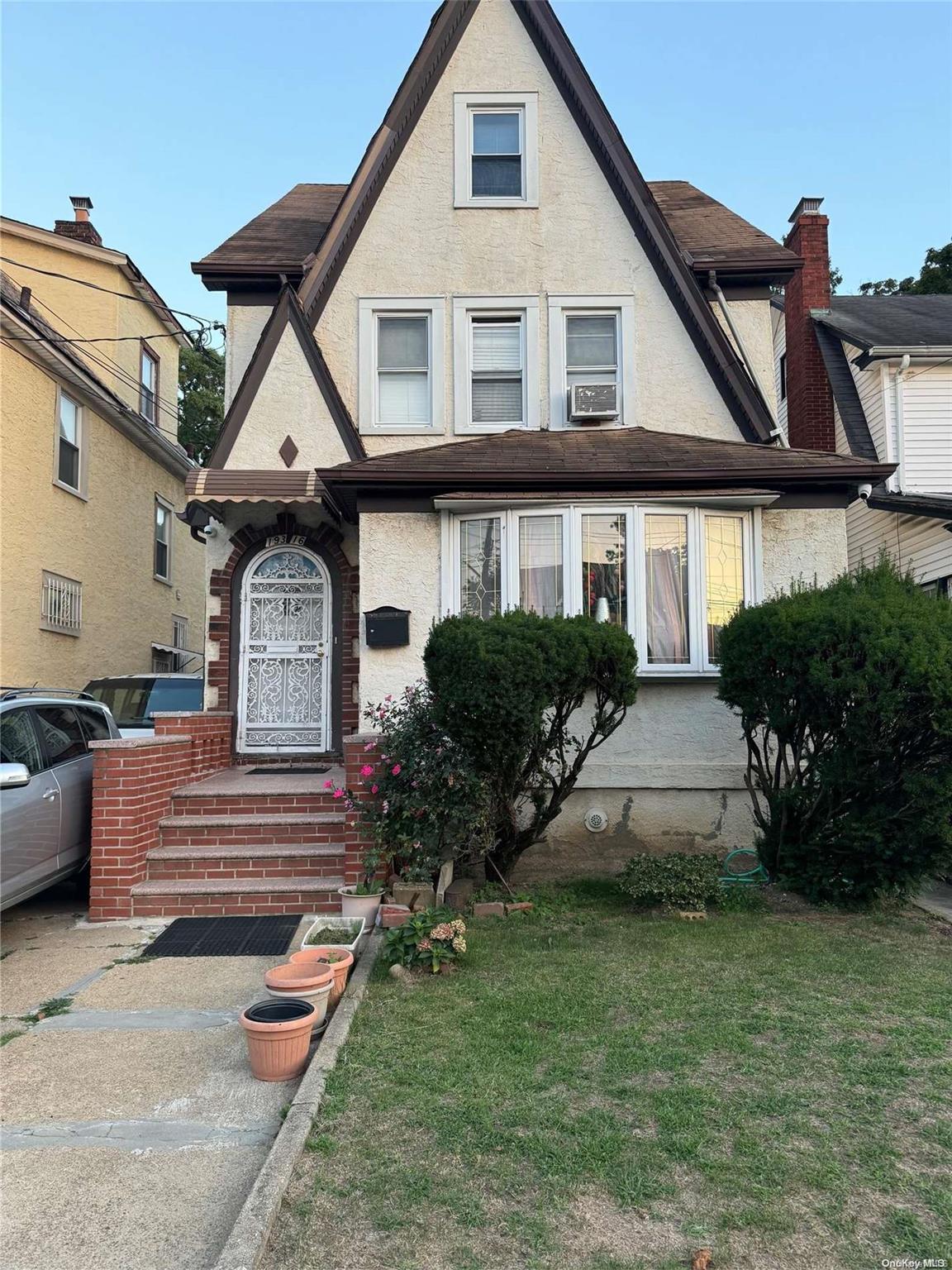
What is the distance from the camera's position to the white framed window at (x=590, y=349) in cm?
985

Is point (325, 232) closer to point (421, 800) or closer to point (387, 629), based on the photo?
point (387, 629)

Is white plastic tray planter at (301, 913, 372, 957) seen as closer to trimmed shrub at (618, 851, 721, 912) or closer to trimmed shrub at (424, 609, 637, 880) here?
trimmed shrub at (424, 609, 637, 880)

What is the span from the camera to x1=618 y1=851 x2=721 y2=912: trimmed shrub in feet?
20.5

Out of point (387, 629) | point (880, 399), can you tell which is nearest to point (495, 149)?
point (387, 629)

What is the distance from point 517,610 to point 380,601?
8.31 ft

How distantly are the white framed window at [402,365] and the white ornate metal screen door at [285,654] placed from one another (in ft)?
6.56

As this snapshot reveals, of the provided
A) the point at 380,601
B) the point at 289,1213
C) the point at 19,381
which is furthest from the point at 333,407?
the point at 289,1213

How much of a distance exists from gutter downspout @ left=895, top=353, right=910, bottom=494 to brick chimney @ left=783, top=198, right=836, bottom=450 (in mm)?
1572

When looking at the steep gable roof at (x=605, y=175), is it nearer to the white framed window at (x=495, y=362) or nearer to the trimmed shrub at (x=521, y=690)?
the white framed window at (x=495, y=362)

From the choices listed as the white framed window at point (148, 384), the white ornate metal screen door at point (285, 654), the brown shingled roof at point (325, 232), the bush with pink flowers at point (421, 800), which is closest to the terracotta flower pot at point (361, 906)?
the bush with pink flowers at point (421, 800)

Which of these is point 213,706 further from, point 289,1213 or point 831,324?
point 831,324

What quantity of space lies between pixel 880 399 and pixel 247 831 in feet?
40.3

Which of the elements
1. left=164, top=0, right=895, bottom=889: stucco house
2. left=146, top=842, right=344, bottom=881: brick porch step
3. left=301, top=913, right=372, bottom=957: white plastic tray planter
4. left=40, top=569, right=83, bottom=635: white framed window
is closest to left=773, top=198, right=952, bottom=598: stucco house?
left=164, top=0, right=895, bottom=889: stucco house

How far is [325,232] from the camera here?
1064cm
